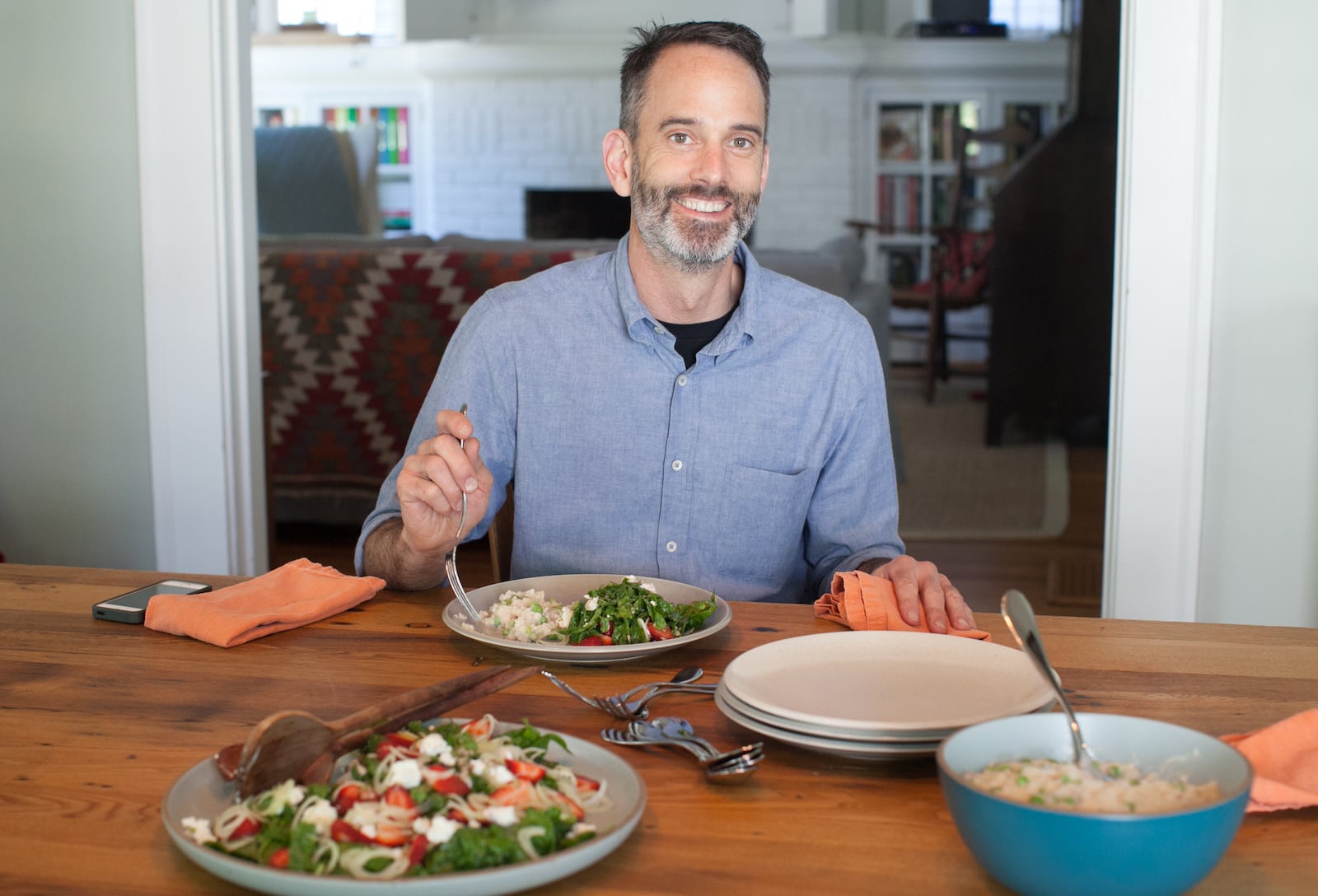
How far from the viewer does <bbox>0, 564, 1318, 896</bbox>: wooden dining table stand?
Result: 0.66 meters

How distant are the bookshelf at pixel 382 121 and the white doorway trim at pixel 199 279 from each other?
21.6 ft

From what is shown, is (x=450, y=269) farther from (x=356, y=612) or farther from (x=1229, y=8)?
(x=356, y=612)

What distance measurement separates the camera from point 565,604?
119cm

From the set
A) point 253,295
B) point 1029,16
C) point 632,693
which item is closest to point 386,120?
point 1029,16

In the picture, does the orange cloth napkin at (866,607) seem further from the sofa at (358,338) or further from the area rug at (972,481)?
the area rug at (972,481)

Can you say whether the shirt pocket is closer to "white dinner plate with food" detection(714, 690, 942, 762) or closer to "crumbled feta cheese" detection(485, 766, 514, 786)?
"white dinner plate with food" detection(714, 690, 942, 762)

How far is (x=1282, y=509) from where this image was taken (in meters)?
2.11

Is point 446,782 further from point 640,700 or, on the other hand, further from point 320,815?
point 640,700

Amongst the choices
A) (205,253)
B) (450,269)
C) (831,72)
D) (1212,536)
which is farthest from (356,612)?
(831,72)

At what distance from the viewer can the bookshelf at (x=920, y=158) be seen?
8.05 metres

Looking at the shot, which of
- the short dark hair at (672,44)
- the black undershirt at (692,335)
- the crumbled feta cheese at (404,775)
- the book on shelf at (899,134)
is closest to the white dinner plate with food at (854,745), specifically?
the crumbled feta cheese at (404,775)

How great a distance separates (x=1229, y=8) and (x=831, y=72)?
642 cm

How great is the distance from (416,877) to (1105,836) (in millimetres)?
319

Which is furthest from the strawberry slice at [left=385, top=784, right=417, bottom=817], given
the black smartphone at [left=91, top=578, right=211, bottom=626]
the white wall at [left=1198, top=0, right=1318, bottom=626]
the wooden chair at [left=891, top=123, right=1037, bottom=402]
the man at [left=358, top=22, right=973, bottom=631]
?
the wooden chair at [left=891, top=123, right=1037, bottom=402]
